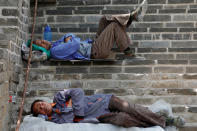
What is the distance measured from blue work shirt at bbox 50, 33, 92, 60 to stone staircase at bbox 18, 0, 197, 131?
0.41 ft

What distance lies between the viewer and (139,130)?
379 cm

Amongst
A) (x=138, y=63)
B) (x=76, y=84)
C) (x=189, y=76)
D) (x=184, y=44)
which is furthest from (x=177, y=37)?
(x=76, y=84)

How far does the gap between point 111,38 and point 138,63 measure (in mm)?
654

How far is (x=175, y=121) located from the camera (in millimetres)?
3963

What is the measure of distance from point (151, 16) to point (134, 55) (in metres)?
0.82

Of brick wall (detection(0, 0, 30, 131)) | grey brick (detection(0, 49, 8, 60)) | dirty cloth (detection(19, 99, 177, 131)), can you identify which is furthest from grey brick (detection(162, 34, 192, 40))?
grey brick (detection(0, 49, 8, 60))

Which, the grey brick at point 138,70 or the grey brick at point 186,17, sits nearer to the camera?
the grey brick at point 138,70

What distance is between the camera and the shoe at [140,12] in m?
4.85

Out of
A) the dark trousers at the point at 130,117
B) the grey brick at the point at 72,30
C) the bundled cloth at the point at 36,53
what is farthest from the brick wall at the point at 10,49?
the dark trousers at the point at 130,117

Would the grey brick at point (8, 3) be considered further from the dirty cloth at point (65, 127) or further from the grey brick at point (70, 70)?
the dirty cloth at point (65, 127)

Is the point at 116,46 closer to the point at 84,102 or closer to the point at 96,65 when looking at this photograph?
the point at 96,65

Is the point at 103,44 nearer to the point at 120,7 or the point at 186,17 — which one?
the point at 120,7

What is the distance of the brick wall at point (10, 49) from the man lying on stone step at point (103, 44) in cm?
63

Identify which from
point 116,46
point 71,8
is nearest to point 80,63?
point 116,46
